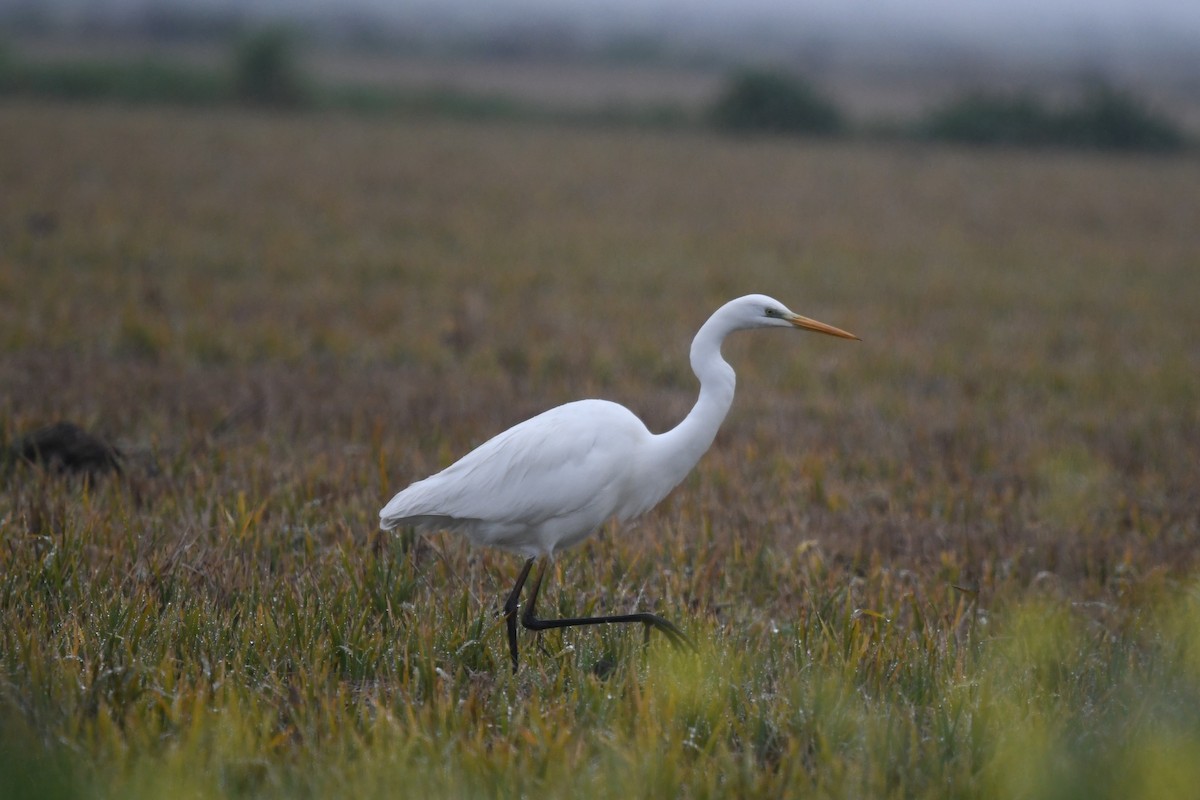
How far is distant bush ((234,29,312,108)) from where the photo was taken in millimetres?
35719

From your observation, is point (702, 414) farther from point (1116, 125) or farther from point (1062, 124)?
point (1116, 125)

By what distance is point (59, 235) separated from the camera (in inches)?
506

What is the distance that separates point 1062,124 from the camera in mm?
35406

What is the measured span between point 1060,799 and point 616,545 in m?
2.47

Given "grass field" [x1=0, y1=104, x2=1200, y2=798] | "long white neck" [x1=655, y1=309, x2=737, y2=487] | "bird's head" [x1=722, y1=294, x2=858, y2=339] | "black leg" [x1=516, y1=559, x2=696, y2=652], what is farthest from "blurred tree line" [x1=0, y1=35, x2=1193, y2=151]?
"black leg" [x1=516, y1=559, x2=696, y2=652]

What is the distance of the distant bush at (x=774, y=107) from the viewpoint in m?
36.0

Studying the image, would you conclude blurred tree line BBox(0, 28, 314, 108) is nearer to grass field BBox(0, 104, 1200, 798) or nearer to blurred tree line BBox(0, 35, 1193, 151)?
blurred tree line BBox(0, 35, 1193, 151)

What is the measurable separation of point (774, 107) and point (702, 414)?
3390 cm

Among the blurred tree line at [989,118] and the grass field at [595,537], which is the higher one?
the blurred tree line at [989,118]

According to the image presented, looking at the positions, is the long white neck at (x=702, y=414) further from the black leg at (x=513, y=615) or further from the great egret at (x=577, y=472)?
the black leg at (x=513, y=615)

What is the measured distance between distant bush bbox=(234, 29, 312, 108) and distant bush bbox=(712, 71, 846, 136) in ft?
43.3

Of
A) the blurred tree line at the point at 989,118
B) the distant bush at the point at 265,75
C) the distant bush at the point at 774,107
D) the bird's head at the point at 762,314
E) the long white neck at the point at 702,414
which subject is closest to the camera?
the long white neck at the point at 702,414

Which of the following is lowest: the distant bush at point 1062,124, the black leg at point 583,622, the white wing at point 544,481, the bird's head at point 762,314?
the black leg at point 583,622

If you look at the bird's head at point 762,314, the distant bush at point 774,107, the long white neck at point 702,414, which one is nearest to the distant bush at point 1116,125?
the distant bush at point 774,107
